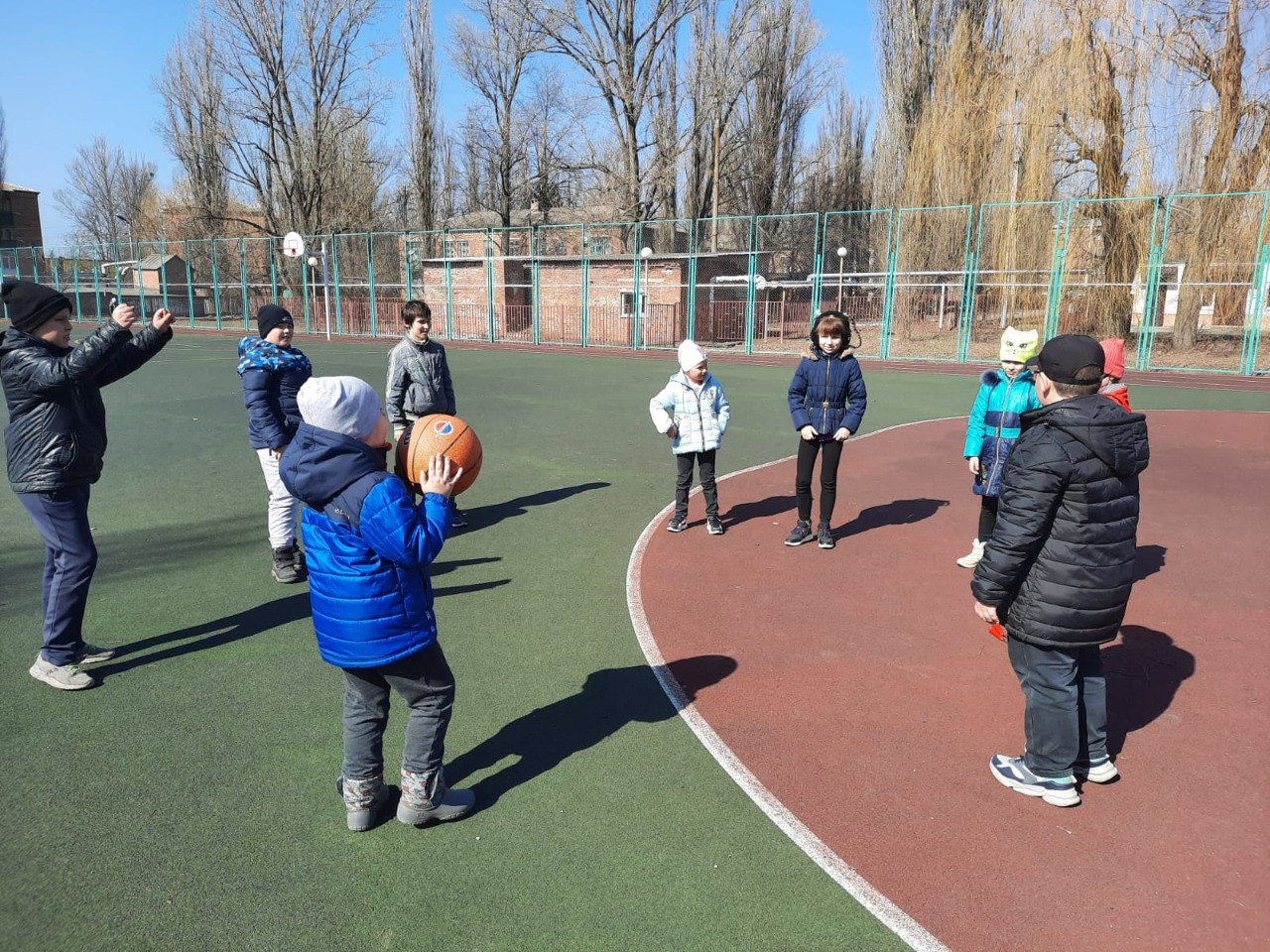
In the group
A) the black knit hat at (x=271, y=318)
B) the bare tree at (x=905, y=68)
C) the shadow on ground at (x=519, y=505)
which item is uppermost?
the bare tree at (x=905, y=68)

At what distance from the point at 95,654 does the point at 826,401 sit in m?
5.49

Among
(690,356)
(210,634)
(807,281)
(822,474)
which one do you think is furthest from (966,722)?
(807,281)

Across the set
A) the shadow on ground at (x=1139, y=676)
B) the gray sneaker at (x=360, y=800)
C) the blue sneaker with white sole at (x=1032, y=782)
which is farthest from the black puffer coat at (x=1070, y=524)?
the gray sneaker at (x=360, y=800)

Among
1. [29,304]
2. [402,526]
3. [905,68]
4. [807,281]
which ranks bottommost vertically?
[402,526]

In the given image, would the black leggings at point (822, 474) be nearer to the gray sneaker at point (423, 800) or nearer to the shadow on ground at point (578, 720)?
the shadow on ground at point (578, 720)

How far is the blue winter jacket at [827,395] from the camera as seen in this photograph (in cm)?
703

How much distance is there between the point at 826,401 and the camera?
7.09 metres

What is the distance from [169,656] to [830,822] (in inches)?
154

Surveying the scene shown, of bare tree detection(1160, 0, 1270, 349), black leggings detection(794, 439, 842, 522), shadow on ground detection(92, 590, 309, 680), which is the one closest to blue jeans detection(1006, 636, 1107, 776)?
black leggings detection(794, 439, 842, 522)

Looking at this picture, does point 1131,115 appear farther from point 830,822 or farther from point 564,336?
point 830,822

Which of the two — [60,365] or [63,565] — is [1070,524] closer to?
[60,365]

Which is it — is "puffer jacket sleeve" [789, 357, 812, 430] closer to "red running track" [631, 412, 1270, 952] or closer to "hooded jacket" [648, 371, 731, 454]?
"hooded jacket" [648, 371, 731, 454]

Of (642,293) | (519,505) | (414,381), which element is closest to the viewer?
(414,381)

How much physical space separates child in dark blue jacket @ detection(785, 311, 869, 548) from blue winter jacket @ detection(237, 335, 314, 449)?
3.91m
